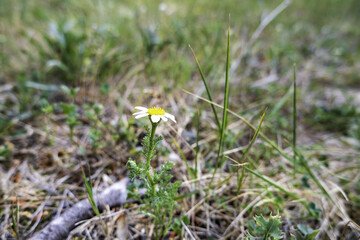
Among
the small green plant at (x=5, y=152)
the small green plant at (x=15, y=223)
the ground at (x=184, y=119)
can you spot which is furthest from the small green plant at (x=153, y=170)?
the small green plant at (x=5, y=152)

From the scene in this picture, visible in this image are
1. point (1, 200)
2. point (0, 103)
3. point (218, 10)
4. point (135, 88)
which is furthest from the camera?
point (218, 10)

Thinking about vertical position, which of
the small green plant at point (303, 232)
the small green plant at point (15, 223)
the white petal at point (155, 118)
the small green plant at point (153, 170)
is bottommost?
the small green plant at point (303, 232)

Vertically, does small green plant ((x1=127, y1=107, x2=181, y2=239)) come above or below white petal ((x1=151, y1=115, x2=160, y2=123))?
below

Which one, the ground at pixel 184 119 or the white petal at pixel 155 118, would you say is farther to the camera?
the ground at pixel 184 119

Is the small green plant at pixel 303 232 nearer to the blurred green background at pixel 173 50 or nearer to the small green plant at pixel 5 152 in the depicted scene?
the blurred green background at pixel 173 50

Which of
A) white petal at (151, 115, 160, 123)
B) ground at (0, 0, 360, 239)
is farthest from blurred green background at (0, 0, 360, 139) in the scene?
white petal at (151, 115, 160, 123)

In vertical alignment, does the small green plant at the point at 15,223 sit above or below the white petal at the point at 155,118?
below

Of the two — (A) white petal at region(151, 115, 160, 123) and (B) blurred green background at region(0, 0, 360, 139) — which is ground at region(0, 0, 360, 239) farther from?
(A) white petal at region(151, 115, 160, 123)

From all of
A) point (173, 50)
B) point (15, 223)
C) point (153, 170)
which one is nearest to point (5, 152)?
point (15, 223)

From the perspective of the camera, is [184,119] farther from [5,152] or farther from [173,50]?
[5,152]

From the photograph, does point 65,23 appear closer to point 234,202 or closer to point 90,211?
point 90,211

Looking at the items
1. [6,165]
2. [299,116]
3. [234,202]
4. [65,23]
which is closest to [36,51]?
[65,23]
